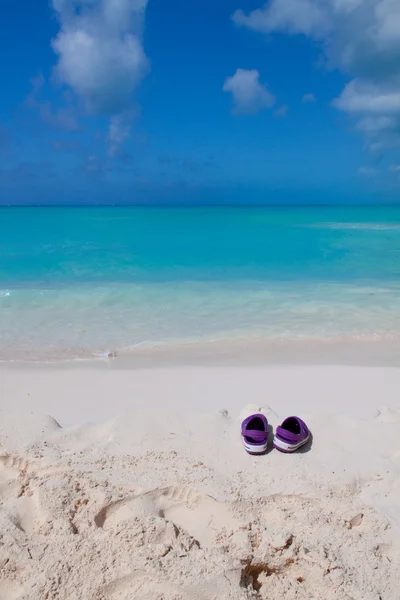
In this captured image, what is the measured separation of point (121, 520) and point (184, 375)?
2592 millimetres

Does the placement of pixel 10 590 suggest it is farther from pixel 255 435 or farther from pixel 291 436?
pixel 291 436

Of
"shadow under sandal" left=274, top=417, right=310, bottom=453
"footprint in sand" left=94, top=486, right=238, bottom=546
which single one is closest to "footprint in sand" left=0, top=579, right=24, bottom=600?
"footprint in sand" left=94, top=486, right=238, bottom=546

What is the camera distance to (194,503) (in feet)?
8.96

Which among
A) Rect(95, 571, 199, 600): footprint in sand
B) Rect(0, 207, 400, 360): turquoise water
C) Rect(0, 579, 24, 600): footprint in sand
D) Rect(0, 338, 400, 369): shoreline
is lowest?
Rect(0, 207, 400, 360): turquoise water

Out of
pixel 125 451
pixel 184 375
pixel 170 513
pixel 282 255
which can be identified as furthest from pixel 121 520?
pixel 282 255

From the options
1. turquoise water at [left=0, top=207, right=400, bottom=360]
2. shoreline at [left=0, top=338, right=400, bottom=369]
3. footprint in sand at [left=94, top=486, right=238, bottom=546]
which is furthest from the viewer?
turquoise water at [left=0, top=207, right=400, bottom=360]

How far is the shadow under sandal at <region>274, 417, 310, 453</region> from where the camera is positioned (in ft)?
10.6

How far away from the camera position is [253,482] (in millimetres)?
2893

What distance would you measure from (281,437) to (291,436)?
72mm

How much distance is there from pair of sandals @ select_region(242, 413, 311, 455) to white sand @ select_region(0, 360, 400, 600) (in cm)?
8

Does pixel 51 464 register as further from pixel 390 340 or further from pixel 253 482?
pixel 390 340

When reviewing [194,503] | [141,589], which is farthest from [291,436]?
[141,589]

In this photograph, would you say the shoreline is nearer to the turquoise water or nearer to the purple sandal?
the turquoise water

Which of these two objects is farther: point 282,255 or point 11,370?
point 282,255
